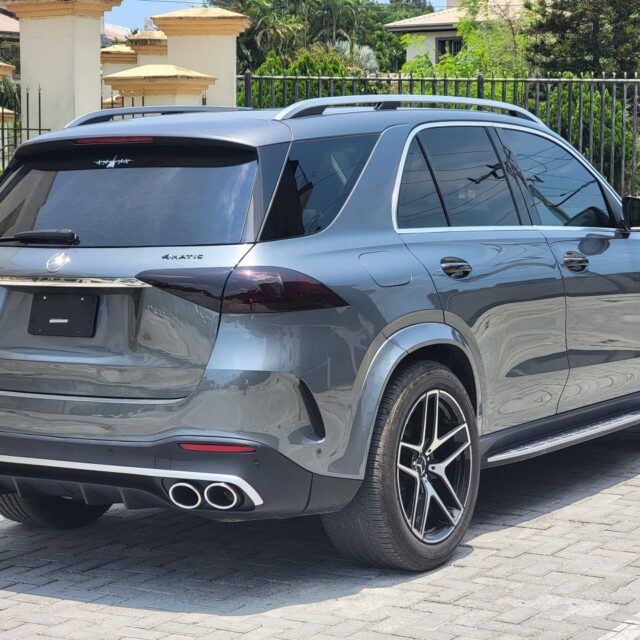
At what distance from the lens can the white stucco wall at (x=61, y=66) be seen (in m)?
12.5

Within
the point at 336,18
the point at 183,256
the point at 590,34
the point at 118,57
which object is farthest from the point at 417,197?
the point at 336,18

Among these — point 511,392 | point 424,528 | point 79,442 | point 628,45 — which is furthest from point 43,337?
point 628,45

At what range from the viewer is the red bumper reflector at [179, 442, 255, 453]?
4.77 meters

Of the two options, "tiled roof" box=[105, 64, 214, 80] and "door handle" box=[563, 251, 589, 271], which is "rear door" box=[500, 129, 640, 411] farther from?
"tiled roof" box=[105, 64, 214, 80]

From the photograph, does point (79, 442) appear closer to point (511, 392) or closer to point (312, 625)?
point (312, 625)

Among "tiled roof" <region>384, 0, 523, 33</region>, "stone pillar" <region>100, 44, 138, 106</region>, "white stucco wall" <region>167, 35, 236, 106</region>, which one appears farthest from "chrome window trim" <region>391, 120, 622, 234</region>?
"tiled roof" <region>384, 0, 523, 33</region>

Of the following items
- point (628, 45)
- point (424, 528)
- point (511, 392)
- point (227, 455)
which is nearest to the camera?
point (227, 455)

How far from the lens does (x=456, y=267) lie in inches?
223

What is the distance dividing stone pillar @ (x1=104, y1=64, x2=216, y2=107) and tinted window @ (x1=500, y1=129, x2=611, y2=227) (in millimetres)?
6717

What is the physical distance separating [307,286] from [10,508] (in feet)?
6.83

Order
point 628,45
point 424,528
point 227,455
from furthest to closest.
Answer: point 628,45
point 424,528
point 227,455

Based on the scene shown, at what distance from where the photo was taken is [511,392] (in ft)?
19.8

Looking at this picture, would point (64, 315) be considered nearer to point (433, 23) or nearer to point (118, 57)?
point (118, 57)

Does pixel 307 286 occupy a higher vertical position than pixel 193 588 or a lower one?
higher
